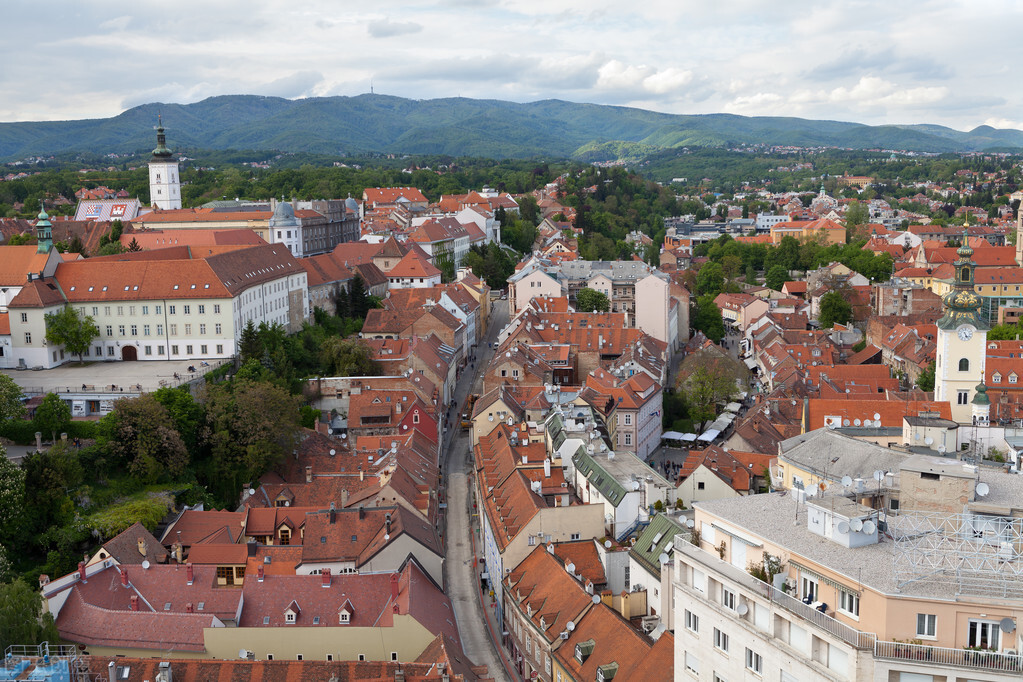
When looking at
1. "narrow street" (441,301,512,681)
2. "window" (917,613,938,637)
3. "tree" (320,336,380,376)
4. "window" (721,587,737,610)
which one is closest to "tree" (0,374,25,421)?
"narrow street" (441,301,512,681)

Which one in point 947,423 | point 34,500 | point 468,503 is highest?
point 947,423

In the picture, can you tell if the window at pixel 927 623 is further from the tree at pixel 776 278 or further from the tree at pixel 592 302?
the tree at pixel 776 278

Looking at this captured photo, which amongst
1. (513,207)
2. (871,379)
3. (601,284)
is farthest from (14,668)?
(513,207)

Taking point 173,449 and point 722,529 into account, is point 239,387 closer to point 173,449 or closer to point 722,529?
point 173,449

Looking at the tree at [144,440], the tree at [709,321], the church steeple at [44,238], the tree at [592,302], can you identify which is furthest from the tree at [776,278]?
the tree at [144,440]

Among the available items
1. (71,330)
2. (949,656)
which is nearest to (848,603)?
(949,656)

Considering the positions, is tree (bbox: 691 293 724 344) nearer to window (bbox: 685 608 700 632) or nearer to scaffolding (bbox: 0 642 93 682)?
window (bbox: 685 608 700 632)

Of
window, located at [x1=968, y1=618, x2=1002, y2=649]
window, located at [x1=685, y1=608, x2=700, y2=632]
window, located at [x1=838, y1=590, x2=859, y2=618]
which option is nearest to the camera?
window, located at [x1=968, y1=618, x2=1002, y2=649]

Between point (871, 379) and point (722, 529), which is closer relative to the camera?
point (722, 529)
